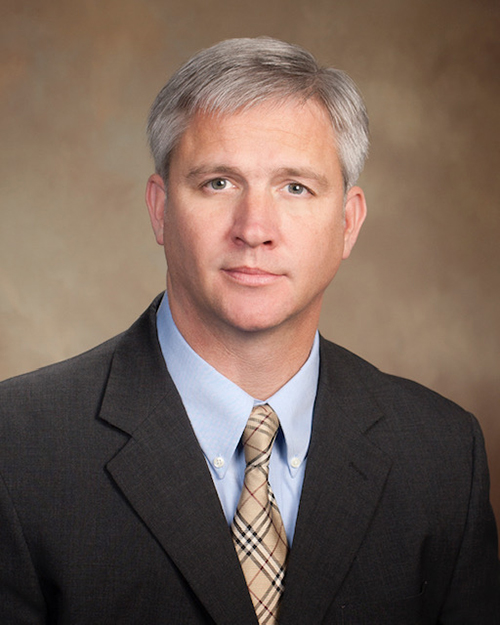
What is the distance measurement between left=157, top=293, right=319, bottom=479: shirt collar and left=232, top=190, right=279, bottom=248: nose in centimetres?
38

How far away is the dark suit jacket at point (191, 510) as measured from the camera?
7.45ft

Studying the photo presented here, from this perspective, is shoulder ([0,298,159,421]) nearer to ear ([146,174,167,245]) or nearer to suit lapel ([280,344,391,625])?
ear ([146,174,167,245])

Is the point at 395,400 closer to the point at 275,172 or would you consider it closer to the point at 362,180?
the point at 275,172

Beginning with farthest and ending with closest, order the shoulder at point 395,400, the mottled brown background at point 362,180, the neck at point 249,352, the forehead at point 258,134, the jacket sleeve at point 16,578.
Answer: the mottled brown background at point 362,180 → the shoulder at point 395,400 → the neck at point 249,352 → the forehead at point 258,134 → the jacket sleeve at point 16,578

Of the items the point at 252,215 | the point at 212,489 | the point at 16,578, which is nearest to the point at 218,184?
the point at 252,215

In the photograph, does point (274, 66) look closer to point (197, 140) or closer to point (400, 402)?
point (197, 140)

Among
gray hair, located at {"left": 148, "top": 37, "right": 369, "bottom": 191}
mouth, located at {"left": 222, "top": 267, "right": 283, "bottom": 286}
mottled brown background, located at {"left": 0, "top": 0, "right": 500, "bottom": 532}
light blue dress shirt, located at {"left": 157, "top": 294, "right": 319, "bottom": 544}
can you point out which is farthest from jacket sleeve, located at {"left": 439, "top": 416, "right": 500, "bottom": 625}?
mottled brown background, located at {"left": 0, "top": 0, "right": 500, "bottom": 532}

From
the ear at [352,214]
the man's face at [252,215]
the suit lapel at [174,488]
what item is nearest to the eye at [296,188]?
the man's face at [252,215]

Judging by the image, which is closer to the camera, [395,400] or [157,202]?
[157,202]

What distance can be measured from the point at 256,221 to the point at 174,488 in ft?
2.37

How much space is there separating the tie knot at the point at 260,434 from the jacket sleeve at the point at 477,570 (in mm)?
694

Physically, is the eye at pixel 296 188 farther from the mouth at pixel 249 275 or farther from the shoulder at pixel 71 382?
the shoulder at pixel 71 382

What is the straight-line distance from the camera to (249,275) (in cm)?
238

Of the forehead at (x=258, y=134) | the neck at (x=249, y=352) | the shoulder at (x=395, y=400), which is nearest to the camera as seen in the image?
the forehead at (x=258, y=134)
